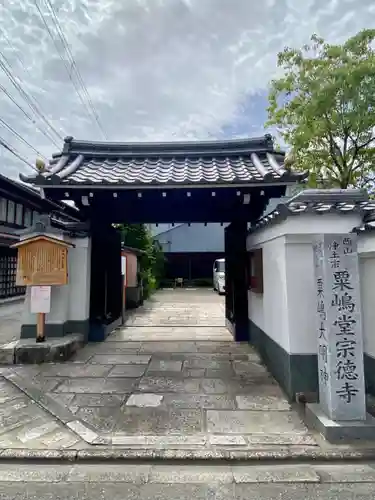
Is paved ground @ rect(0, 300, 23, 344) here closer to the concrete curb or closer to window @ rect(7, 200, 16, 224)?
window @ rect(7, 200, 16, 224)

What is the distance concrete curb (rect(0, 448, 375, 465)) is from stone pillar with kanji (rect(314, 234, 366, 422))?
429mm

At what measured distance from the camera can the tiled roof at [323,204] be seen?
4.14 metres

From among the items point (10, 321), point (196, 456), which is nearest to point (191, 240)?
point (10, 321)

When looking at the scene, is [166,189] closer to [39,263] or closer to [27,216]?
[39,263]

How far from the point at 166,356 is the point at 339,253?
152 inches

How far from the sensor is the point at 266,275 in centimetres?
534

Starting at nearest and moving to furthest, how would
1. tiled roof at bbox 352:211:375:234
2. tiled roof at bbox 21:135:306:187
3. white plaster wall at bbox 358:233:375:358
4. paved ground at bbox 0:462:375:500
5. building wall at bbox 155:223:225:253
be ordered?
paved ground at bbox 0:462:375:500 < tiled roof at bbox 352:211:375:234 < white plaster wall at bbox 358:233:375:358 < tiled roof at bbox 21:135:306:187 < building wall at bbox 155:223:225:253

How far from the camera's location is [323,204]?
442 cm

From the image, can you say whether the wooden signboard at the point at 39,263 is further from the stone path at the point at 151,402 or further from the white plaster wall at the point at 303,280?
the white plaster wall at the point at 303,280

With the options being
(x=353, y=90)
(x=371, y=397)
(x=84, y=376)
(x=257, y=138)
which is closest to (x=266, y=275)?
(x=371, y=397)

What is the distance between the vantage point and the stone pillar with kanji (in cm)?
330

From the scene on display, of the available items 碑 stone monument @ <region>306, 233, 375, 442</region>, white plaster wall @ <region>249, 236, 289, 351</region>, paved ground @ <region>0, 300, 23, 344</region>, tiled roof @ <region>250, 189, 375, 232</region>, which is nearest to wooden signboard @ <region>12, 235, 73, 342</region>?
paved ground @ <region>0, 300, 23, 344</region>

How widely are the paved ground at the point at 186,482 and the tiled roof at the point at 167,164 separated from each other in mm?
4280

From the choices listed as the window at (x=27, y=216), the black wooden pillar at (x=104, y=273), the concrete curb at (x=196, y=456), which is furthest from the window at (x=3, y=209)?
the concrete curb at (x=196, y=456)
